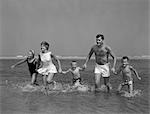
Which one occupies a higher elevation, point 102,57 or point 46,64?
point 102,57

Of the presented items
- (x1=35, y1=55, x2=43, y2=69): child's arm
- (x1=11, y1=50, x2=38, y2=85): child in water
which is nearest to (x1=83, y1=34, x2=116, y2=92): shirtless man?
(x1=35, y1=55, x2=43, y2=69): child's arm

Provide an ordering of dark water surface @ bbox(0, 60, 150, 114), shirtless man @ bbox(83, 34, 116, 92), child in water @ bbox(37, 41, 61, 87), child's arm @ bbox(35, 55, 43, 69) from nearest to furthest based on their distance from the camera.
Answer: dark water surface @ bbox(0, 60, 150, 114)
shirtless man @ bbox(83, 34, 116, 92)
child in water @ bbox(37, 41, 61, 87)
child's arm @ bbox(35, 55, 43, 69)

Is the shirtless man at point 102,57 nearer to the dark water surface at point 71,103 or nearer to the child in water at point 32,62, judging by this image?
the dark water surface at point 71,103

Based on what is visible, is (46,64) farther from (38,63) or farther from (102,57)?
(102,57)

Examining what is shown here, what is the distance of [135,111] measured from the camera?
16.7ft

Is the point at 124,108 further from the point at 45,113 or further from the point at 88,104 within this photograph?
the point at 45,113

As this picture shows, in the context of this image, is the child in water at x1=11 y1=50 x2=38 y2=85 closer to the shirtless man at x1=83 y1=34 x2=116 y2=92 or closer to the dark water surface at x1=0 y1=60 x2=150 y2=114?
the dark water surface at x1=0 y1=60 x2=150 y2=114

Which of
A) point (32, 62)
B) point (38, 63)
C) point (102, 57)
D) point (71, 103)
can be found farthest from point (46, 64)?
point (71, 103)

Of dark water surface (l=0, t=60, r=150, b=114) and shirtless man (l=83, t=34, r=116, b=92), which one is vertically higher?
shirtless man (l=83, t=34, r=116, b=92)

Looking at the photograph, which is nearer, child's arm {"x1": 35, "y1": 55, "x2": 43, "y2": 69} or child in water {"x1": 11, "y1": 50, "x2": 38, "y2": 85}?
child's arm {"x1": 35, "y1": 55, "x2": 43, "y2": 69}

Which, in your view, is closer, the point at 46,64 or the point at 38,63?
the point at 46,64

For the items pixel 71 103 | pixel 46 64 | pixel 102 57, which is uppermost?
pixel 102 57

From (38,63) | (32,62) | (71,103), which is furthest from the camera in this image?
(32,62)

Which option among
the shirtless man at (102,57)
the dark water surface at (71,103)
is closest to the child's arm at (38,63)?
the dark water surface at (71,103)
